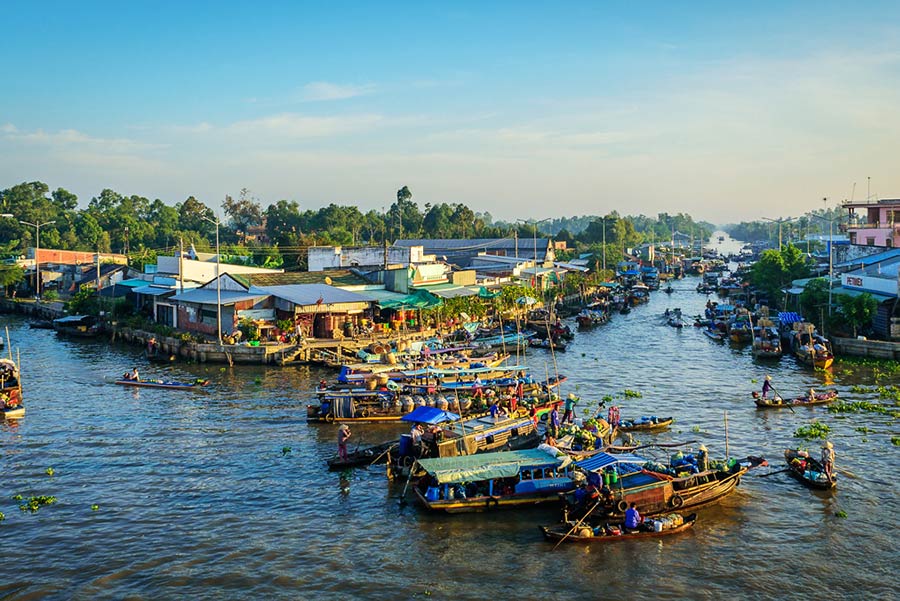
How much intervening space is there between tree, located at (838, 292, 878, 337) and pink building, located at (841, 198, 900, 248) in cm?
2374

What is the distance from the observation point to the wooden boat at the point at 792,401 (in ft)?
108

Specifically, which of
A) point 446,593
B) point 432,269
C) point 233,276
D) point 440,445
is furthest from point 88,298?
point 446,593

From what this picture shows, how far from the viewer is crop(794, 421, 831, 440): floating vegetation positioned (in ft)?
93.9

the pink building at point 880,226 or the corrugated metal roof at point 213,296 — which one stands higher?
the pink building at point 880,226

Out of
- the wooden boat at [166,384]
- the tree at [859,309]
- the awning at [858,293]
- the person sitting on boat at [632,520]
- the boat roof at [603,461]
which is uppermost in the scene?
the awning at [858,293]

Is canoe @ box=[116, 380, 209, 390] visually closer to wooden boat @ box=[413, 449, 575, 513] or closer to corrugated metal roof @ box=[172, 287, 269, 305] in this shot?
corrugated metal roof @ box=[172, 287, 269, 305]

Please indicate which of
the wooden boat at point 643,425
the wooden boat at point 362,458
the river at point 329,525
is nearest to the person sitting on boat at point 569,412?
the wooden boat at point 643,425

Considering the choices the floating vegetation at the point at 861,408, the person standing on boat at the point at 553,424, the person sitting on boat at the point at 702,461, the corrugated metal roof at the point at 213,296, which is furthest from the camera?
the corrugated metal roof at the point at 213,296

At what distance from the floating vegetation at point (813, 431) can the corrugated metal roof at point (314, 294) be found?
Answer: 1073 inches

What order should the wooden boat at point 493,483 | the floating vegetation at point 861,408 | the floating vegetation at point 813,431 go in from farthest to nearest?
1. the floating vegetation at point 861,408
2. the floating vegetation at point 813,431
3. the wooden boat at point 493,483

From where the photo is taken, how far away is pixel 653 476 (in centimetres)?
2077

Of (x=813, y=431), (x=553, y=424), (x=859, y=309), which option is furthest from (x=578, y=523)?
(x=859, y=309)

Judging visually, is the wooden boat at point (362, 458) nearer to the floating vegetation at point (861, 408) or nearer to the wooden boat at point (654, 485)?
the wooden boat at point (654, 485)

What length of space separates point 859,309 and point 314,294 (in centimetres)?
3203
